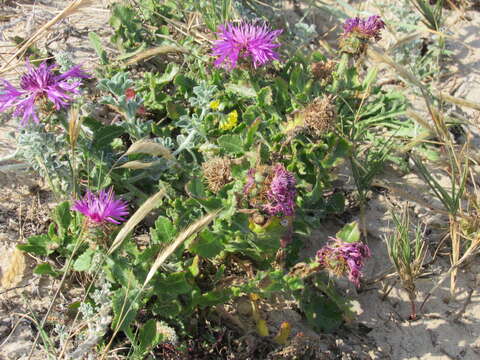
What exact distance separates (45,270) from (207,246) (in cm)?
75

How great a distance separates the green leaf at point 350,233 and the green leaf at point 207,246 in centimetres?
61

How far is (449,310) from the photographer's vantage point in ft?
9.57

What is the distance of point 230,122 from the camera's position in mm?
3156

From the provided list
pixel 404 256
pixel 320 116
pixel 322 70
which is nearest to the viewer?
pixel 404 256

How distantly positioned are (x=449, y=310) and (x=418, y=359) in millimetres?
371

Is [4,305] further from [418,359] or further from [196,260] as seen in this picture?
→ [418,359]

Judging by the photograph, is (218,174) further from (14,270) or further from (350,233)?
(14,270)

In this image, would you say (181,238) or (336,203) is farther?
(336,203)

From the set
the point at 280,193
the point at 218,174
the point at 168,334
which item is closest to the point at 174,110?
the point at 218,174

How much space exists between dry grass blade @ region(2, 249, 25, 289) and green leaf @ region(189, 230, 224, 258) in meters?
0.88

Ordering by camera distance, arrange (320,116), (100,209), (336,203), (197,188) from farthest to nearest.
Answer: (336,203), (320,116), (197,188), (100,209)

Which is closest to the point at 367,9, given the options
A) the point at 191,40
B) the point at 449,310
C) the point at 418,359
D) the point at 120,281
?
the point at 191,40

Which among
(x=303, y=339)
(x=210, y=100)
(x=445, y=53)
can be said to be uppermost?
(x=445, y=53)

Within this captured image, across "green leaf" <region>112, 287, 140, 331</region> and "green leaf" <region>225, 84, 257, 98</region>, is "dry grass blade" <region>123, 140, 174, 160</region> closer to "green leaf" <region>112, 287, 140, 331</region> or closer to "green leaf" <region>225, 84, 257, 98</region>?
"green leaf" <region>112, 287, 140, 331</region>
